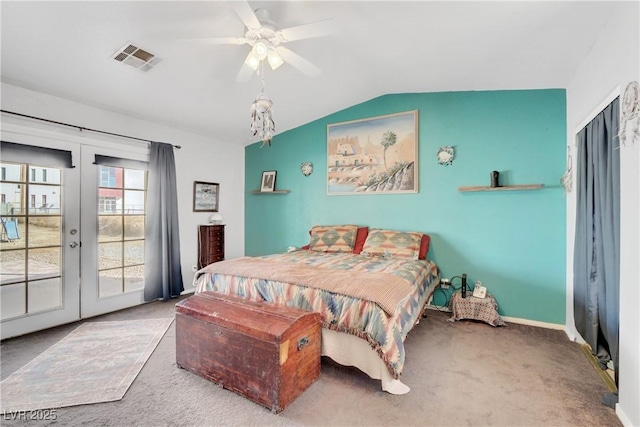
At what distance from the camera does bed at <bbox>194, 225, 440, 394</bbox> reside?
194 cm

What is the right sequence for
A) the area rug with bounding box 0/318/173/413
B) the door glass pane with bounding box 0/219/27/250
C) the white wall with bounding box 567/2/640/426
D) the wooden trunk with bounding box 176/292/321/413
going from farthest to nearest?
the door glass pane with bounding box 0/219/27/250 → the area rug with bounding box 0/318/173/413 → the wooden trunk with bounding box 176/292/321/413 → the white wall with bounding box 567/2/640/426

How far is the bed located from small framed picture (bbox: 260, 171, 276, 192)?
189 centimetres

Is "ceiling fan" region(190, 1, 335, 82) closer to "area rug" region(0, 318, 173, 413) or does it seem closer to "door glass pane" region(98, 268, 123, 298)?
"area rug" region(0, 318, 173, 413)

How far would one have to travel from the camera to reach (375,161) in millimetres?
4051

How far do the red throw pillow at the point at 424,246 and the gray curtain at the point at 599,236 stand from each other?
4.44 ft

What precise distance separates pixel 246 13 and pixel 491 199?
311 cm

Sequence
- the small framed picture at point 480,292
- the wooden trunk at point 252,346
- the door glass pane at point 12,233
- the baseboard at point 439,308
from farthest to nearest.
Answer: the baseboard at point 439,308 < the small framed picture at point 480,292 < the door glass pane at point 12,233 < the wooden trunk at point 252,346

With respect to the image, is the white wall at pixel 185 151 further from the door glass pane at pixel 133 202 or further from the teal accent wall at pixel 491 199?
the teal accent wall at pixel 491 199

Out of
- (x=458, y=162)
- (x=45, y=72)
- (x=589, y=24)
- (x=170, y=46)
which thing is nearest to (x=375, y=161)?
(x=458, y=162)

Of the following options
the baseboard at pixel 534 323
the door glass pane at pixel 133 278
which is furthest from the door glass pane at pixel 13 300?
the baseboard at pixel 534 323

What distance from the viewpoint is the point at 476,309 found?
3.20 m

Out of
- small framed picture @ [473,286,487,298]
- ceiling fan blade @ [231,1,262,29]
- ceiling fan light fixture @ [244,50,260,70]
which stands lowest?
small framed picture @ [473,286,487,298]

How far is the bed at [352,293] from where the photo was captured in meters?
1.94

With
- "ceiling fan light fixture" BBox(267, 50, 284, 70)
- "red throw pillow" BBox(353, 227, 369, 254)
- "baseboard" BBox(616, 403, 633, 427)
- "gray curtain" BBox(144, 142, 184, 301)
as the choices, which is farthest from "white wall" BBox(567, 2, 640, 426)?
"gray curtain" BBox(144, 142, 184, 301)
